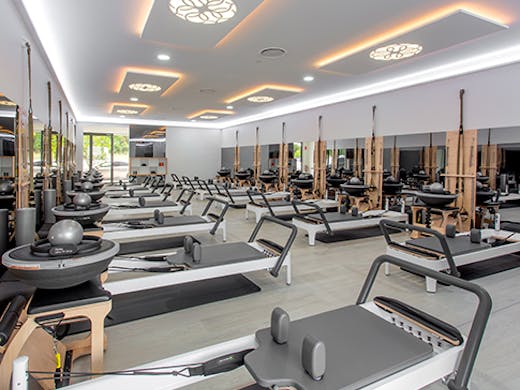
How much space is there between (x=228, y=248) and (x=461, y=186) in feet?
15.0

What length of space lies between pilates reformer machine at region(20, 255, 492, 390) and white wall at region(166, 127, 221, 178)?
14.0 m

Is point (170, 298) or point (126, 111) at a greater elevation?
point (126, 111)

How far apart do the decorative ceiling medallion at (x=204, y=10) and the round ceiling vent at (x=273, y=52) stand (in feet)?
4.40

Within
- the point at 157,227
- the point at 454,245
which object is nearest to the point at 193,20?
the point at 157,227

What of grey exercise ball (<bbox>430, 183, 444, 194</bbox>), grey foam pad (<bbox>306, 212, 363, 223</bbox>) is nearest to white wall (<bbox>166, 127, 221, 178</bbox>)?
grey foam pad (<bbox>306, 212, 363, 223</bbox>)

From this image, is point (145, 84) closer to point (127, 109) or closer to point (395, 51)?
point (127, 109)

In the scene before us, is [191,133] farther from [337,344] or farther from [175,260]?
[337,344]

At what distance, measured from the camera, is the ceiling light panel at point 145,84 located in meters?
6.45

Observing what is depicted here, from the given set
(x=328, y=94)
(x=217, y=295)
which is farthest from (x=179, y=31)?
(x=328, y=94)

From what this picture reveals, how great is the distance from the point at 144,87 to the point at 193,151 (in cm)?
812

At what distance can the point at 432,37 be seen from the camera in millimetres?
4297

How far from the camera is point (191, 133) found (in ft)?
50.6

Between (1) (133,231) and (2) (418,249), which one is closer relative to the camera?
(2) (418,249)

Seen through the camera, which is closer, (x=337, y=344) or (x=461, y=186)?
(x=337, y=344)
